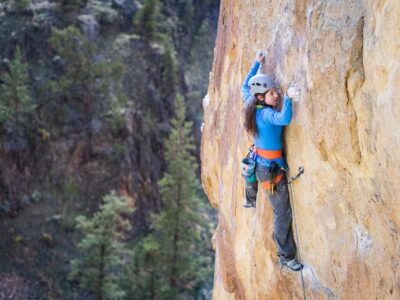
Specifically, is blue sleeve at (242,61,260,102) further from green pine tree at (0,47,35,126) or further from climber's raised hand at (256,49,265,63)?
green pine tree at (0,47,35,126)

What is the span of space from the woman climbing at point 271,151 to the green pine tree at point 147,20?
22287 millimetres

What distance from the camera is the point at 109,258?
17250 millimetres

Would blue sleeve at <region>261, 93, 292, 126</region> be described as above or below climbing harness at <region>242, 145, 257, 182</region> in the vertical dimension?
above

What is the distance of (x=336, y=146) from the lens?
4.30m

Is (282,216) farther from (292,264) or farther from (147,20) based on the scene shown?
(147,20)

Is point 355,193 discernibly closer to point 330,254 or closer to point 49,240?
point 330,254

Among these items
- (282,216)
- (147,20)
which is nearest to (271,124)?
(282,216)

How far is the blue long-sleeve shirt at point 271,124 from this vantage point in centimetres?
468

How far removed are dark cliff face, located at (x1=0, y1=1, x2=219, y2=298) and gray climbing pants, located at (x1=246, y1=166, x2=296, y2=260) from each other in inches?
597

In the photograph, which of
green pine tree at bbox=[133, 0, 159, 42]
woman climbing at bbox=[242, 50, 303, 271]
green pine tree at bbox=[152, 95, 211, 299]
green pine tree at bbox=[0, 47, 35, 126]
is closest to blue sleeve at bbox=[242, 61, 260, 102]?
woman climbing at bbox=[242, 50, 303, 271]

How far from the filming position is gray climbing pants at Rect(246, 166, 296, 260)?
5254mm

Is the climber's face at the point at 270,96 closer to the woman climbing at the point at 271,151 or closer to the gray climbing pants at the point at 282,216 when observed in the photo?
the woman climbing at the point at 271,151

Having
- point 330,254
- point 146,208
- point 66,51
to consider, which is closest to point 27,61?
point 66,51

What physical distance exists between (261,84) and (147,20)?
78.3ft
